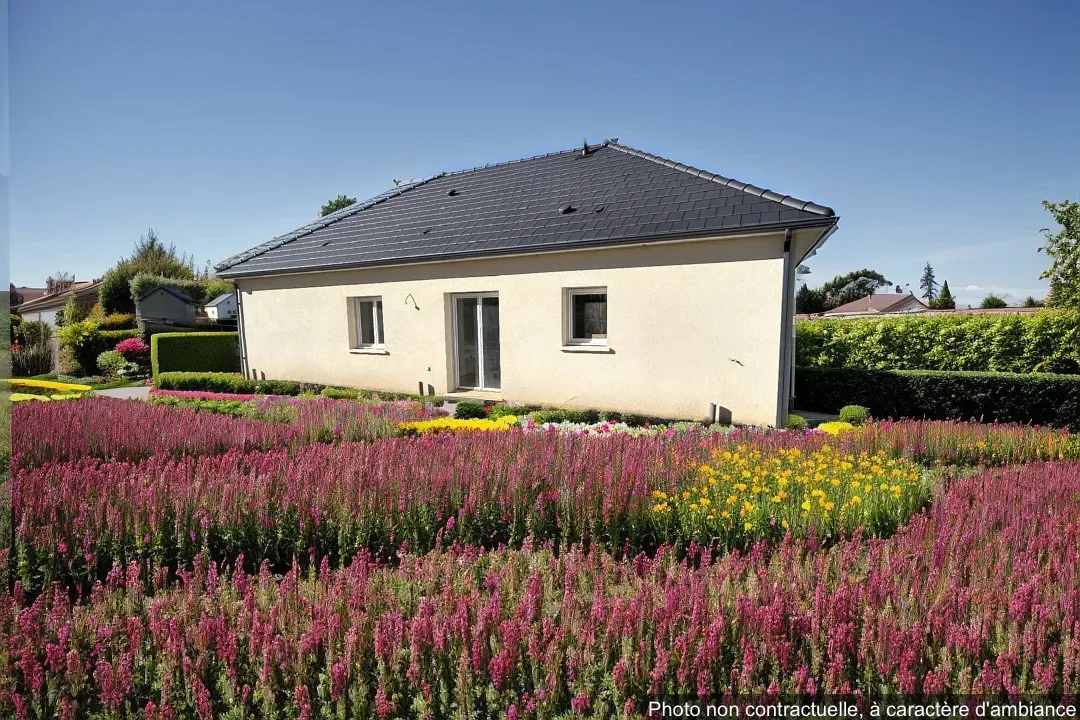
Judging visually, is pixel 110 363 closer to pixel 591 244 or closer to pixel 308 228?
pixel 308 228

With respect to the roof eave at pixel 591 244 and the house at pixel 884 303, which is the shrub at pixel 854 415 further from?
the house at pixel 884 303

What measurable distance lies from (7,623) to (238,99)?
5.51 meters

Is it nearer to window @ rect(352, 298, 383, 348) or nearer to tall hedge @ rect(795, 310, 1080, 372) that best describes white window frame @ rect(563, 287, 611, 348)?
window @ rect(352, 298, 383, 348)

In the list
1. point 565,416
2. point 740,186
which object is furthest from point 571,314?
point 740,186

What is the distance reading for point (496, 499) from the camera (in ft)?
13.7

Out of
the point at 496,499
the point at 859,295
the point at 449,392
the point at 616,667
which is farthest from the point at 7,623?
the point at 859,295

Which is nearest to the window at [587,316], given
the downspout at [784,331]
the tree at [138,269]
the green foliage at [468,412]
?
the green foliage at [468,412]

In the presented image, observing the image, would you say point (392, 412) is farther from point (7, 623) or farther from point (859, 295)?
point (859, 295)

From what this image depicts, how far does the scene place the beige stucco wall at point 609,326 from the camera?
9344 mm

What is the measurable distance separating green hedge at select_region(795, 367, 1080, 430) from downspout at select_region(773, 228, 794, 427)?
2.68 m

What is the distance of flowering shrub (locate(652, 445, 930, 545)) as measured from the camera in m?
3.91

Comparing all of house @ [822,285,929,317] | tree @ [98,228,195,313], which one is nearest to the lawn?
tree @ [98,228,195,313]

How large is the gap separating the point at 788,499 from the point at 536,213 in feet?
30.5

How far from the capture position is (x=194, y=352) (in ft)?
58.6
